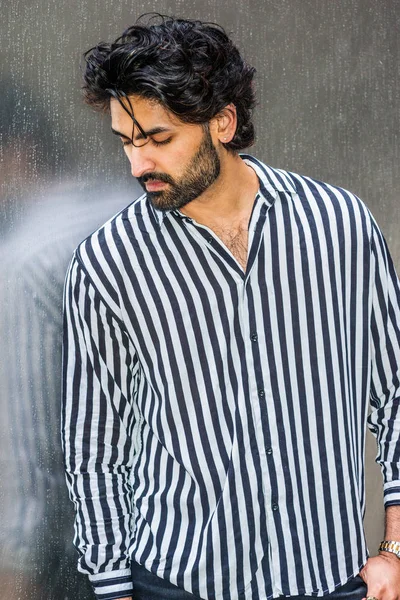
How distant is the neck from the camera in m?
1.79

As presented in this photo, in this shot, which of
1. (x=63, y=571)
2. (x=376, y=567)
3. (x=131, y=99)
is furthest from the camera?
(x=63, y=571)

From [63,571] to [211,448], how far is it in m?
0.57

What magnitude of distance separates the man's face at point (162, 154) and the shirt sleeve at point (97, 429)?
0.82 ft

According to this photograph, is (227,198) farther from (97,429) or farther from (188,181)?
(97,429)

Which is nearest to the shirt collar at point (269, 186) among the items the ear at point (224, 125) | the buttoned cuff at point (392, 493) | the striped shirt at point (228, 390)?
the striped shirt at point (228, 390)

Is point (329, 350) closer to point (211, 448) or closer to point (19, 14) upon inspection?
point (211, 448)

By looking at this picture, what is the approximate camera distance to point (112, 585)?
1.79 m

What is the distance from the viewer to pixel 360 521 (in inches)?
71.3

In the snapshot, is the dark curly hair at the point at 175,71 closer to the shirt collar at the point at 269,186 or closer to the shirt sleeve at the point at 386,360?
the shirt collar at the point at 269,186

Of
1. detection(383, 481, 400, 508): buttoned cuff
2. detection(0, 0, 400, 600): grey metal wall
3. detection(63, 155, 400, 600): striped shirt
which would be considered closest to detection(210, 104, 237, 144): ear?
detection(63, 155, 400, 600): striped shirt

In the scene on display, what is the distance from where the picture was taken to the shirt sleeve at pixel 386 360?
183 centimetres

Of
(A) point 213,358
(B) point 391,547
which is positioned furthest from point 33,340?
(B) point 391,547

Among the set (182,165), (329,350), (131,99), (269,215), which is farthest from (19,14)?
(329,350)

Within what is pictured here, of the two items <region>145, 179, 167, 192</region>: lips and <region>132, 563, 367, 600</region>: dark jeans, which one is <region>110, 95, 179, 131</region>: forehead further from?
<region>132, 563, 367, 600</region>: dark jeans
